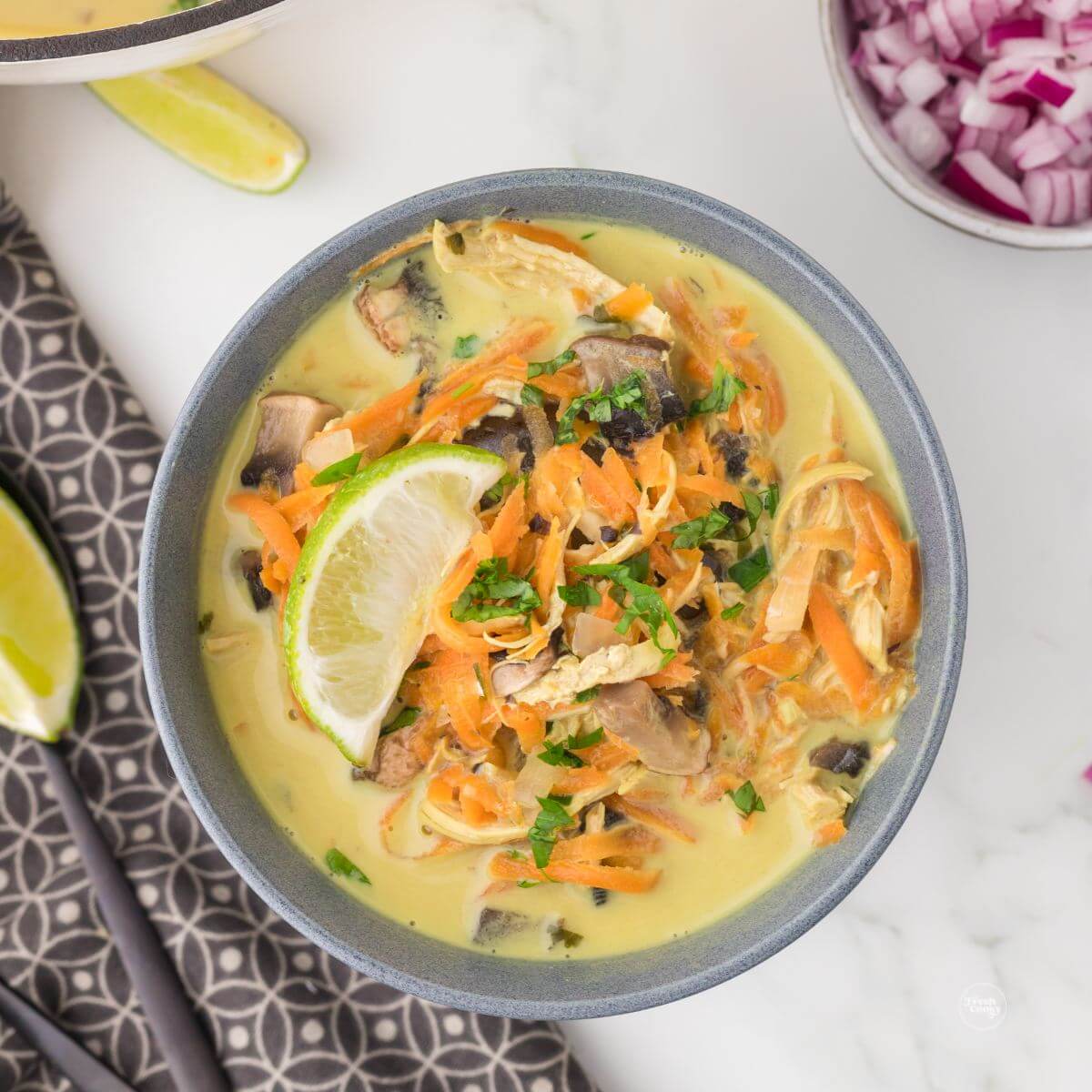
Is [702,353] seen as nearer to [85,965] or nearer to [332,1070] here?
[332,1070]

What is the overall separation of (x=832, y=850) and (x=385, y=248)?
4.28 ft

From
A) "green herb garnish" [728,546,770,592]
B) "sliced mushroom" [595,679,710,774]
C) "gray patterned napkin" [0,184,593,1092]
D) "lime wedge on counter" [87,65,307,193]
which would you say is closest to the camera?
"sliced mushroom" [595,679,710,774]

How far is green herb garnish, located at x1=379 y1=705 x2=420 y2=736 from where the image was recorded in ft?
6.56

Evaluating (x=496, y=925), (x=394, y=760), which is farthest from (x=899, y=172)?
(x=496, y=925)

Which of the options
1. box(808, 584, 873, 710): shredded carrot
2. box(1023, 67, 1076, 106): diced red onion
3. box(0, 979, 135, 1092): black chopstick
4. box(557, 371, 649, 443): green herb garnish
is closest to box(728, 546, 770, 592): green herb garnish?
box(808, 584, 873, 710): shredded carrot

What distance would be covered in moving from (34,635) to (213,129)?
41.9 inches

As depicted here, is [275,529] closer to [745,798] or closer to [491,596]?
[491,596]

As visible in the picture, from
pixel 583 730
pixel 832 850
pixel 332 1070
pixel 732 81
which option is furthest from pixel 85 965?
pixel 732 81

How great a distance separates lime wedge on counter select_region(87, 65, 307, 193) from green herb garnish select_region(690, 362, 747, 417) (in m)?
0.92

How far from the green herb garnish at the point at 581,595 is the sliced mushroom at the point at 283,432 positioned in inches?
20.1

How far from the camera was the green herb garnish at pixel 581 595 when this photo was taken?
191cm

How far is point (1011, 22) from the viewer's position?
6.91ft

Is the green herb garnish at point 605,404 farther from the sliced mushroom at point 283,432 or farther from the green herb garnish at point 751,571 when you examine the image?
the sliced mushroom at point 283,432

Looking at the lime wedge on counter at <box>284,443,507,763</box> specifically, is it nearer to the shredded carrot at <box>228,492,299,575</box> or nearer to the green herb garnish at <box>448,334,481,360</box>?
the shredded carrot at <box>228,492,299,575</box>
